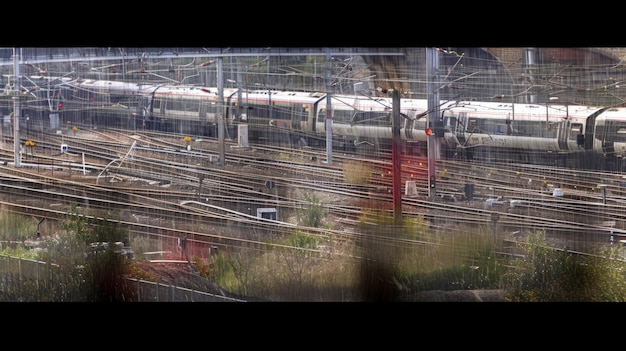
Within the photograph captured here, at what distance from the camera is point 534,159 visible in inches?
237

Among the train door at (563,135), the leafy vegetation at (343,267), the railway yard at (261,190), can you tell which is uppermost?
the train door at (563,135)

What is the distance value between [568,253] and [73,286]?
141 inches

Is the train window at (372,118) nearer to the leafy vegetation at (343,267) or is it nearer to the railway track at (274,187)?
the railway track at (274,187)

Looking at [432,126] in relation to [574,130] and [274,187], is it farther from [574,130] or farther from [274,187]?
[274,187]

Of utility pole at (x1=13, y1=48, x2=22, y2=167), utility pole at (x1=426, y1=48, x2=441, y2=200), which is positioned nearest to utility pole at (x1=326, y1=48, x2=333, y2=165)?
utility pole at (x1=426, y1=48, x2=441, y2=200)

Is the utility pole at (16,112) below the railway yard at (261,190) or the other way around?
the other way around

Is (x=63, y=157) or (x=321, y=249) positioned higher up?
(x=63, y=157)

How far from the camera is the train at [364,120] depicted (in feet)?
19.7

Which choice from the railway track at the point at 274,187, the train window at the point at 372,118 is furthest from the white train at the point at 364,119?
the railway track at the point at 274,187

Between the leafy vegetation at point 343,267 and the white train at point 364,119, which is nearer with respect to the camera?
the leafy vegetation at point 343,267

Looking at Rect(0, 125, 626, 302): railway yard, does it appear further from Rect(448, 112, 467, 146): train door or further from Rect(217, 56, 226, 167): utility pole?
Rect(448, 112, 467, 146): train door

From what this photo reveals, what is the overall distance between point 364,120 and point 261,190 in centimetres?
92
